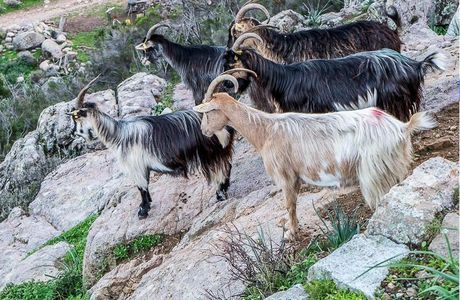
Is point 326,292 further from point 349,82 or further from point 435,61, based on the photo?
point 435,61

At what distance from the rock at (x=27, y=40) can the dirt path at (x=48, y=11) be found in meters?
1.79

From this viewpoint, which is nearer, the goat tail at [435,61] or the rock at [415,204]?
the rock at [415,204]

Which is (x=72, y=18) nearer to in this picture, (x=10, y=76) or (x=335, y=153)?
(x=10, y=76)

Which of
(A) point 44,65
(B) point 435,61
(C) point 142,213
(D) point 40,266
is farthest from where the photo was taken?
(A) point 44,65

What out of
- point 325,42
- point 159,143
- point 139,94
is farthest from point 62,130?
point 325,42

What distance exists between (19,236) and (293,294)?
684 cm

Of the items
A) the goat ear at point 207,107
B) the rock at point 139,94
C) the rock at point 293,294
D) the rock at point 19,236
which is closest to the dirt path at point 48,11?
the rock at point 139,94

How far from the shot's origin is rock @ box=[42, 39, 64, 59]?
69.0ft

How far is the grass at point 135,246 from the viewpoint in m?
6.94

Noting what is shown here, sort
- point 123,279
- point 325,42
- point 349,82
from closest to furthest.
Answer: point 349,82 < point 123,279 < point 325,42

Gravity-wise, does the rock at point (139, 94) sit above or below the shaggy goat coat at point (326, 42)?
below

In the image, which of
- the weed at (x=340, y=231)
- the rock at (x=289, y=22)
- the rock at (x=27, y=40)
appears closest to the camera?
the weed at (x=340, y=231)

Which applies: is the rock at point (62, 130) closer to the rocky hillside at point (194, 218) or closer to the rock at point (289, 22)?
the rocky hillside at point (194, 218)

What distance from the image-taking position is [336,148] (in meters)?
4.75
